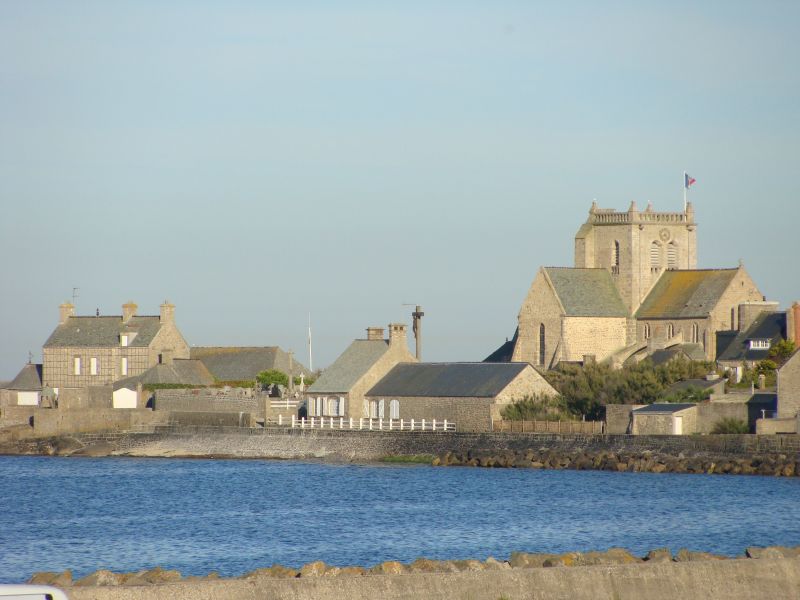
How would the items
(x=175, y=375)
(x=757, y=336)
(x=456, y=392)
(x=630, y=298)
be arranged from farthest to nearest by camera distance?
(x=630, y=298) < (x=175, y=375) < (x=757, y=336) < (x=456, y=392)

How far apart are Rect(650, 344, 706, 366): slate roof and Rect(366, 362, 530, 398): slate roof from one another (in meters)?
10.1

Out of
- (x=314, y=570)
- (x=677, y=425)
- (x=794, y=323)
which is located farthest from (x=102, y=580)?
(x=794, y=323)

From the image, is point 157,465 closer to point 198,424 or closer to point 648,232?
point 198,424

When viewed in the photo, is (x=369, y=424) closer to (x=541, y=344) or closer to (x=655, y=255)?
(x=541, y=344)

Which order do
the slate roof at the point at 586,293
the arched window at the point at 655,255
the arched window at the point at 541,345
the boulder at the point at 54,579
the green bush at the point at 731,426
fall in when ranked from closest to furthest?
the boulder at the point at 54,579 < the green bush at the point at 731,426 < the arched window at the point at 541,345 < the slate roof at the point at 586,293 < the arched window at the point at 655,255

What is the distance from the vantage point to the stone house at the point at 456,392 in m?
60.6

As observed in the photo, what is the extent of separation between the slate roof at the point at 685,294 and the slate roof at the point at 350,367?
53.1 ft

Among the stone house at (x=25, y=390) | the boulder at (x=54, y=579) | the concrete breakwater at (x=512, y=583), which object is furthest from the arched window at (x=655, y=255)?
the boulder at (x=54, y=579)

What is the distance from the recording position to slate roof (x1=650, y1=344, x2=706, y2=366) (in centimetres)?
7036

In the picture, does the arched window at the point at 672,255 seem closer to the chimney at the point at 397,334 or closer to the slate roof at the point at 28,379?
the chimney at the point at 397,334

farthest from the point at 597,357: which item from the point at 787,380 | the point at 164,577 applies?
the point at 164,577

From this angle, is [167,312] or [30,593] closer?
[30,593]

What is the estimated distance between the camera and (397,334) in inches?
2670

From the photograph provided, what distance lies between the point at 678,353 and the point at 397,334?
12.5 meters
